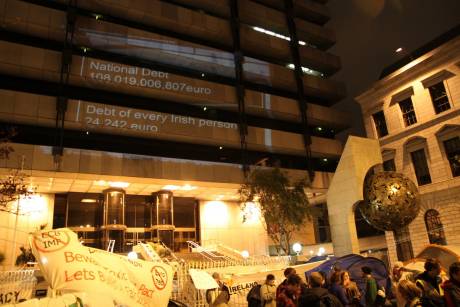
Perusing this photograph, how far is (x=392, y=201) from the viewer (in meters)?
10.8

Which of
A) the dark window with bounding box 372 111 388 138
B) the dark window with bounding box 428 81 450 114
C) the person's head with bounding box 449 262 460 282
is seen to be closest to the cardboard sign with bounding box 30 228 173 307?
the person's head with bounding box 449 262 460 282

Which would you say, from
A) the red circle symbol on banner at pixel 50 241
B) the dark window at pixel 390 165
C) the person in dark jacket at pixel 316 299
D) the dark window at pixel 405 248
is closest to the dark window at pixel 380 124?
the dark window at pixel 390 165

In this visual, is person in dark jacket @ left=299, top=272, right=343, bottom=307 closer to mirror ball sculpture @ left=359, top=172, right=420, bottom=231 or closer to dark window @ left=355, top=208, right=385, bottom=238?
mirror ball sculpture @ left=359, top=172, right=420, bottom=231

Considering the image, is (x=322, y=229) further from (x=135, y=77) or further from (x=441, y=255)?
(x=441, y=255)

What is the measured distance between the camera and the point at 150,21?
31.1 meters

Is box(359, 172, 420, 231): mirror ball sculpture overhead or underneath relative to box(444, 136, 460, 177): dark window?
underneath

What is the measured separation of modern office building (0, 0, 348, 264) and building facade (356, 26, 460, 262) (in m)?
7.87

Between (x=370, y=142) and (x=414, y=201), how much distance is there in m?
7.55

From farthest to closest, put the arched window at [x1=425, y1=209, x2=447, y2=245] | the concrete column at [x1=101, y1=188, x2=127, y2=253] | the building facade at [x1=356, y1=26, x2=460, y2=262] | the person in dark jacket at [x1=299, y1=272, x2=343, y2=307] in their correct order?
1. the concrete column at [x1=101, y1=188, x2=127, y2=253]
2. the arched window at [x1=425, y1=209, x2=447, y2=245]
3. the building facade at [x1=356, y1=26, x2=460, y2=262]
4. the person in dark jacket at [x1=299, y1=272, x2=343, y2=307]

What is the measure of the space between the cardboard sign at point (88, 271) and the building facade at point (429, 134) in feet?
77.8

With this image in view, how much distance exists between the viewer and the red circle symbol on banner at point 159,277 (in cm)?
776

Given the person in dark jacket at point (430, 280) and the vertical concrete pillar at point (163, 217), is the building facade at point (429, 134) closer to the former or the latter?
the vertical concrete pillar at point (163, 217)

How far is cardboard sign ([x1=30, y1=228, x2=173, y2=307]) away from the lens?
6.35 metres

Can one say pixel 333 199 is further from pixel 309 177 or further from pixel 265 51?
pixel 265 51
